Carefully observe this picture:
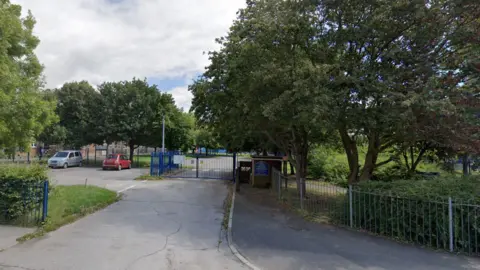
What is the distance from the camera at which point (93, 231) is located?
7.20m

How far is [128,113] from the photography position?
94.7 feet

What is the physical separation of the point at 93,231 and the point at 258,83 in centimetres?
578

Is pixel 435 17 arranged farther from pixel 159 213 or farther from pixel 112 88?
pixel 112 88

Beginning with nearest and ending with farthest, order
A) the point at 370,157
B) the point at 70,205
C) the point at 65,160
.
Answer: the point at 70,205, the point at 370,157, the point at 65,160

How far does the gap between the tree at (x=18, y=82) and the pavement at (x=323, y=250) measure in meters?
6.12

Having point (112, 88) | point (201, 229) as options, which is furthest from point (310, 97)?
point (112, 88)

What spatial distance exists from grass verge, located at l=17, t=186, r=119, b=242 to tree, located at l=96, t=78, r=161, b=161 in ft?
57.8

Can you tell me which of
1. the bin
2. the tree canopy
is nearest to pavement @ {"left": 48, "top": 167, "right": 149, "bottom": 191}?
the bin

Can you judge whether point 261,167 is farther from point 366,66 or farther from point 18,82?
point 18,82

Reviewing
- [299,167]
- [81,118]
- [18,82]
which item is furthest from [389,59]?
[81,118]

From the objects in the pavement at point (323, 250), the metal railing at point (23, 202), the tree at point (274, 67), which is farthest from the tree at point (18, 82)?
the pavement at point (323, 250)

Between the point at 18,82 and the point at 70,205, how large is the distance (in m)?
3.95

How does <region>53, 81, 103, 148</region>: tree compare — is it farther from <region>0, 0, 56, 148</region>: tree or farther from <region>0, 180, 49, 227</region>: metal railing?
<region>0, 180, 49, 227</region>: metal railing

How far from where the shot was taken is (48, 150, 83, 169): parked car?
26.5 m
